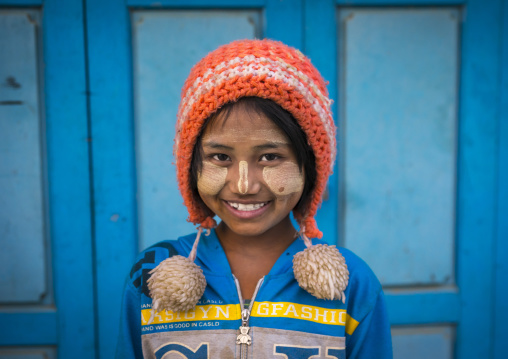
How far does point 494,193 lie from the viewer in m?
2.02

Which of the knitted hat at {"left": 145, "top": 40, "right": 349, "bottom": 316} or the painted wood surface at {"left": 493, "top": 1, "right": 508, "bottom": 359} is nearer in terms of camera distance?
the knitted hat at {"left": 145, "top": 40, "right": 349, "bottom": 316}

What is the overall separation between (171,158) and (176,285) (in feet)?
3.54

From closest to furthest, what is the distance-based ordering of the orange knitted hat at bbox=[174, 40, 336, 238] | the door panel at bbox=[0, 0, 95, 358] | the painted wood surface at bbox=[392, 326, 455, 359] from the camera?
the orange knitted hat at bbox=[174, 40, 336, 238], the door panel at bbox=[0, 0, 95, 358], the painted wood surface at bbox=[392, 326, 455, 359]

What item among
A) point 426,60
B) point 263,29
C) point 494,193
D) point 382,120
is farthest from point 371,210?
point 263,29

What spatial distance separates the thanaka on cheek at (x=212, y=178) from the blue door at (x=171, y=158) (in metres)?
0.96

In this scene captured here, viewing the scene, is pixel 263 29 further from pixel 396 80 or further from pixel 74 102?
pixel 74 102

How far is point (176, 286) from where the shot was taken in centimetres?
97

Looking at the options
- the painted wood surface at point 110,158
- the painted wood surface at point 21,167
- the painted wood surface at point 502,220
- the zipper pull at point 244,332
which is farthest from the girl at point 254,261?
the painted wood surface at point 502,220

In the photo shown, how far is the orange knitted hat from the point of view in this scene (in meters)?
0.96

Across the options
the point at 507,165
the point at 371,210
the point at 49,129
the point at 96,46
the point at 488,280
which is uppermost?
the point at 96,46

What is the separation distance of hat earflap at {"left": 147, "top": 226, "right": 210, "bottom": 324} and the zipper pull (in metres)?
0.13

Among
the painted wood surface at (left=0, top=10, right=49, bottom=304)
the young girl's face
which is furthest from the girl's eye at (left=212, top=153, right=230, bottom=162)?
the painted wood surface at (left=0, top=10, right=49, bottom=304)

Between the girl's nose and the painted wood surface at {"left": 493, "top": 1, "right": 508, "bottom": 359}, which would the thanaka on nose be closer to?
the girl's nose

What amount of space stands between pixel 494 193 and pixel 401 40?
36.9 inches
